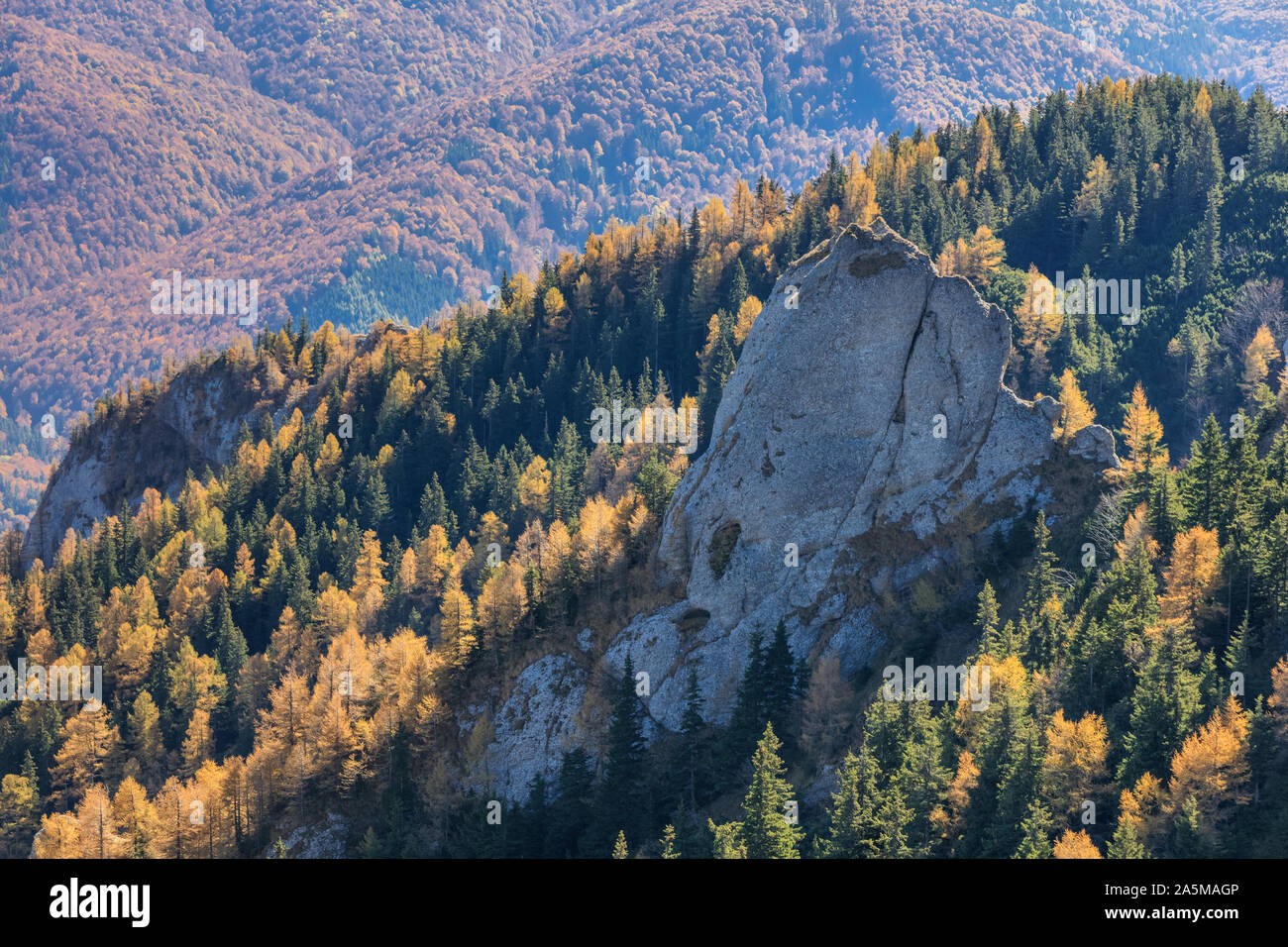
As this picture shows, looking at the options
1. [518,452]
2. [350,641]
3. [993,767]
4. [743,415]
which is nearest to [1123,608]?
[993,767]

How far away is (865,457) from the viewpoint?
289 feet

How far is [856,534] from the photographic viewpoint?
8788cm

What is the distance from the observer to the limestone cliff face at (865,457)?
287 feet

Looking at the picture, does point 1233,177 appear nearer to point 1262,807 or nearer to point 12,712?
point 1262,807

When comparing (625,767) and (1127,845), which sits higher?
(625,767)
